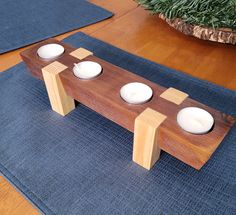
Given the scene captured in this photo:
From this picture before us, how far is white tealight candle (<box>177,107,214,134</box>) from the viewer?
355 mm

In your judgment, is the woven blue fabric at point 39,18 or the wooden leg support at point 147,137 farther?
the woven blue fabric at point 39,18

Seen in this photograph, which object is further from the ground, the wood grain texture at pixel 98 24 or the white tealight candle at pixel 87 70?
the white tealight candle at pixel 87 70

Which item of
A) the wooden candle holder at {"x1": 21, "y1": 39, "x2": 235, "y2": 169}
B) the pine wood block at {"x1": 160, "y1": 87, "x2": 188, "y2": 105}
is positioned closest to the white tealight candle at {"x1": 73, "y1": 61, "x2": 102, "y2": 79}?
the wooden candle holder at {"x1": 21, "y1": 39, "x2": 235, "y2": 169}

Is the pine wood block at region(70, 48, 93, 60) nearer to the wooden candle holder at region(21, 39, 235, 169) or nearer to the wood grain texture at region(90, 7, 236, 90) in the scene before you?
the wooden candle holder at region(21, 39, 235, 169)

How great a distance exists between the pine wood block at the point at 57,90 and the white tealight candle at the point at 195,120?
0.69ft

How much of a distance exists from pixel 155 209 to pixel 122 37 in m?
0.48

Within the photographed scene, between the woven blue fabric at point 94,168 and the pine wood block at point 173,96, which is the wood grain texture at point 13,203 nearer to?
the woven blue fabric at point 94,168

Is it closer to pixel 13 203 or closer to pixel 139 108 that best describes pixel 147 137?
pixel 139 108

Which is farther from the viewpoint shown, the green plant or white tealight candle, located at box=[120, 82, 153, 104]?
the green plant

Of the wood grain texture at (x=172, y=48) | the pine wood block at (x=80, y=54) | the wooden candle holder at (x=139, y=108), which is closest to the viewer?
the wooden candle holder at (x=139, y=108)

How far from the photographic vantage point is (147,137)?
1.24 feet

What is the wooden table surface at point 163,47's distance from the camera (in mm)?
615

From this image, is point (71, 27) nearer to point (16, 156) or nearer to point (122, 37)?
point (122, 37)

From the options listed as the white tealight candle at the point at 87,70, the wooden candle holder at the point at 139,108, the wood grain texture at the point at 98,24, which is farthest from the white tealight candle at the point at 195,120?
the wood grain texture at the point at 98,24
